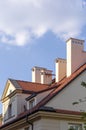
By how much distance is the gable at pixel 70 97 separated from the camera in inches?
1156

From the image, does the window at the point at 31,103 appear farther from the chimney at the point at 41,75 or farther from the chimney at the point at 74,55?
the chimney at the point at 41,75

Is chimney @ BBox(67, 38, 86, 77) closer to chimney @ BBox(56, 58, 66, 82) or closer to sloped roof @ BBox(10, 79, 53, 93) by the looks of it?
chimney @ BBox(56, 58, 66, 82)

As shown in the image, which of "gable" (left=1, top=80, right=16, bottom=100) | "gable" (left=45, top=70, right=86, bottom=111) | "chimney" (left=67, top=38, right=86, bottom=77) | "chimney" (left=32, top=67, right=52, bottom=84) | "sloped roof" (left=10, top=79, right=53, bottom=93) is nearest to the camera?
"gable" (left=45, top=70, right=86, bottom=111)

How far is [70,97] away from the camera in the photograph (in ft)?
98.4

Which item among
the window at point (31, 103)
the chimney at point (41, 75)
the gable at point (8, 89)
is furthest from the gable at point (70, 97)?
the chimney at point (41, 75)

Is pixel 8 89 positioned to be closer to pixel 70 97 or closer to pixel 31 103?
pixel 31 103

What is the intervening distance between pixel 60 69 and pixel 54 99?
21.8 feet

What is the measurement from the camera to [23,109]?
111ft

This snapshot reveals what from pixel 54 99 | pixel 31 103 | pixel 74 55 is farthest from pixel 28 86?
pixel 54 99

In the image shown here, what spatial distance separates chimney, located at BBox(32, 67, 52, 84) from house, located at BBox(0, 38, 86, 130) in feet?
1.56

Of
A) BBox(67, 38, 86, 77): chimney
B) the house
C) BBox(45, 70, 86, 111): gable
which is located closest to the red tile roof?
the house

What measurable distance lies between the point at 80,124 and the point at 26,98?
5.79m

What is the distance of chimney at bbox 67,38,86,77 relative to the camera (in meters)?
33.2

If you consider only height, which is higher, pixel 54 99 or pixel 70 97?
pixel 70 97
